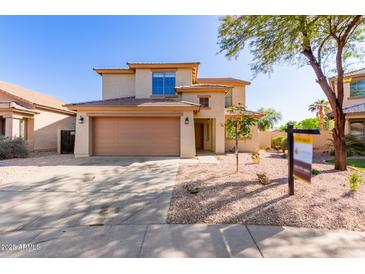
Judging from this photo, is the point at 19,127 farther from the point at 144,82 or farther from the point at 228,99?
the point at 228,99

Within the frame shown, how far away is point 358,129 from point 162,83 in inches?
671

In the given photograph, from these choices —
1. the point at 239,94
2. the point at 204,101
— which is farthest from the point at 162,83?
the point at 239,94

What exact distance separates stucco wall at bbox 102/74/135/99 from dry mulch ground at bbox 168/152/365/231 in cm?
1153

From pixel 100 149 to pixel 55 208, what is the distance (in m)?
7.47

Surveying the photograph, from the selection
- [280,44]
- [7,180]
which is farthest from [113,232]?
[280,44]

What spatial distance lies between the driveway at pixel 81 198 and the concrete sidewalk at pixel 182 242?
1.02ft

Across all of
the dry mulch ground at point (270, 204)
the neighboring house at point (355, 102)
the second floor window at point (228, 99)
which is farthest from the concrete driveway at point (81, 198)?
the neighboring house at point (355, 102)

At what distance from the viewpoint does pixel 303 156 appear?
380 centimetres

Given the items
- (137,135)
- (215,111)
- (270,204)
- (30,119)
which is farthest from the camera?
(30,119)

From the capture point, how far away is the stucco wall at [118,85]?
1427 cm

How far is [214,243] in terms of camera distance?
250cm
